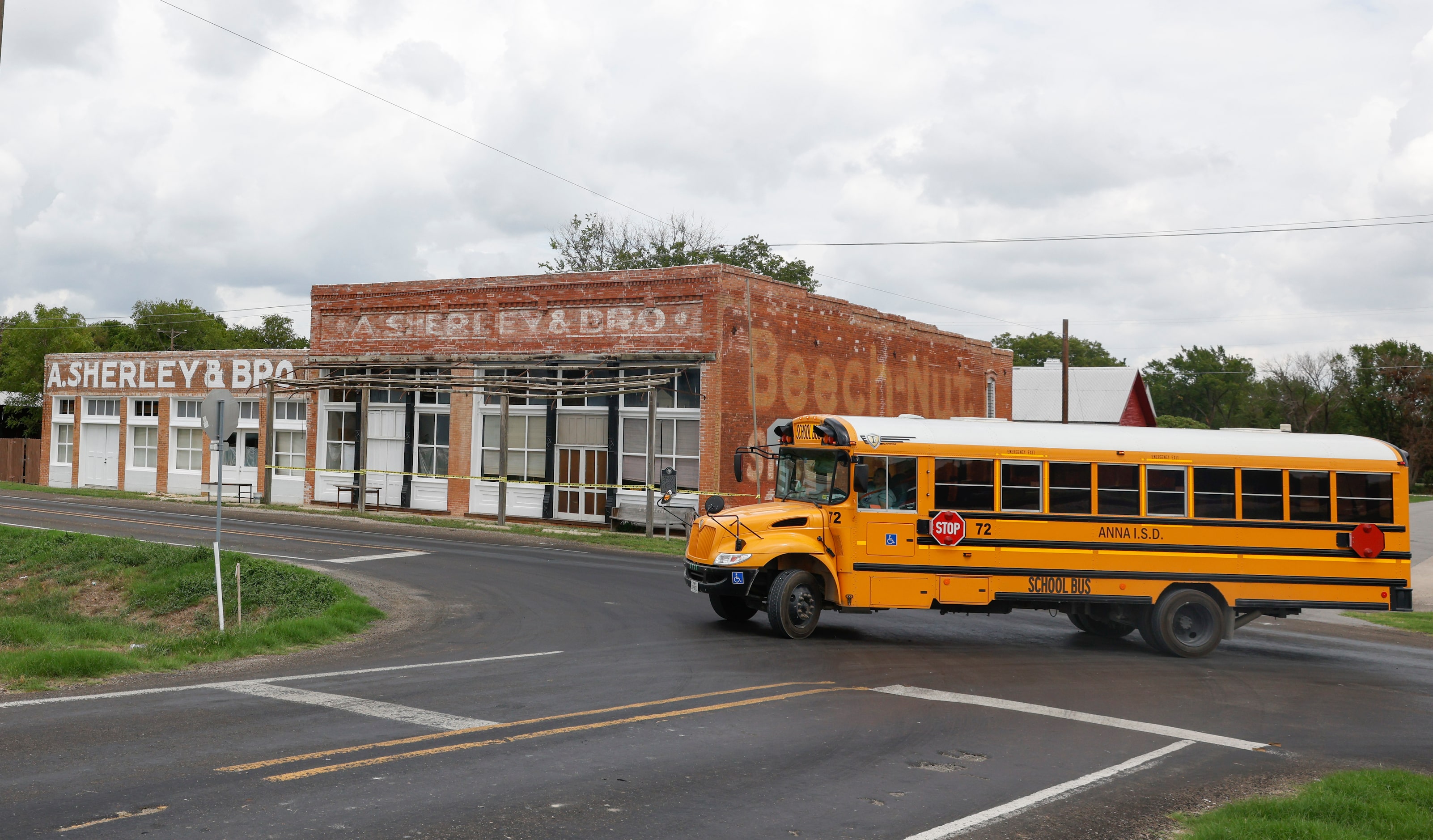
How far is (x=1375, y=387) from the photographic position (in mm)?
93625

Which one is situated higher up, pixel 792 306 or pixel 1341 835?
pixel 792 306

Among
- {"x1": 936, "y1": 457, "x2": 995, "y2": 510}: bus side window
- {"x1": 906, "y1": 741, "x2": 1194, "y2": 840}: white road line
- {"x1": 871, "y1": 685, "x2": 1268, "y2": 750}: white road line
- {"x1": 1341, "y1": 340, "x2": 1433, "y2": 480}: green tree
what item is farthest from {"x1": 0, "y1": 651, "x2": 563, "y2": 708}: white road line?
{"x1": 1341, "y1": 340, "x2": 1433, "y2": 480}: green tree

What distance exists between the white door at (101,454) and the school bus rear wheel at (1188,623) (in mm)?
42942

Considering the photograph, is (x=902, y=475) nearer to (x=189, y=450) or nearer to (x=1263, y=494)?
(x=1263, y=494)

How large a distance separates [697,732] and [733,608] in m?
6.19

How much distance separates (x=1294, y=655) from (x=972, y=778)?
890 centimetres

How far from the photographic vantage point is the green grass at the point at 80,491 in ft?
134

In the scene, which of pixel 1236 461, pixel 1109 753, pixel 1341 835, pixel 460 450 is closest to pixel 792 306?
pixel 460 450

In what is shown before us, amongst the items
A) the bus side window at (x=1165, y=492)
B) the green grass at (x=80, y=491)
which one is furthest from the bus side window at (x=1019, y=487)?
the green grass at (x=80, y=491)

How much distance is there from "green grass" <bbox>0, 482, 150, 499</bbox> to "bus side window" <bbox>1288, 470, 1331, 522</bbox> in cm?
3792

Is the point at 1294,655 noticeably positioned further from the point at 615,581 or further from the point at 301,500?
the point at 301,500

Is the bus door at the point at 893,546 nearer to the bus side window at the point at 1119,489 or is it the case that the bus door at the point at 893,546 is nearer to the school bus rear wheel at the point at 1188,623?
the bus side window at the point at 1119,489

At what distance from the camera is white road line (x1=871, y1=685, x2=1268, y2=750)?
372 inches

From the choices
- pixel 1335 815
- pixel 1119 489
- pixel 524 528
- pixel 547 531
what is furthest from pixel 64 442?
pixel 1335 815
